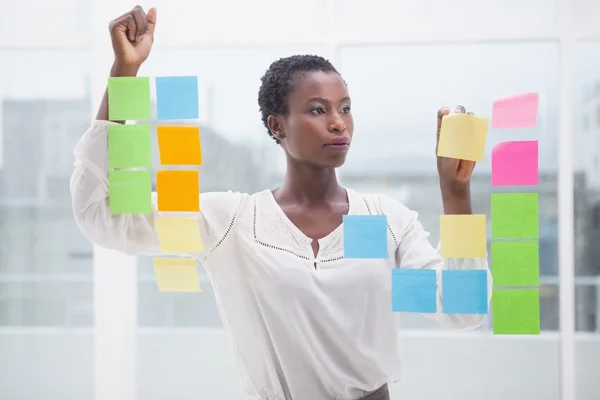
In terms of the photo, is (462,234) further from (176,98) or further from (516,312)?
(176,98)

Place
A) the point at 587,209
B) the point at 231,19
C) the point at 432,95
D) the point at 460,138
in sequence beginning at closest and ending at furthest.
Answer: the point at 460,138 < the point at 432,95 < the point at 231,19 < the point at 587,209

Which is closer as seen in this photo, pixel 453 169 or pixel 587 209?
pixel 453 169

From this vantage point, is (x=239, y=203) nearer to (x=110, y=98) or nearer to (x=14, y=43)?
(x=110, y=98)

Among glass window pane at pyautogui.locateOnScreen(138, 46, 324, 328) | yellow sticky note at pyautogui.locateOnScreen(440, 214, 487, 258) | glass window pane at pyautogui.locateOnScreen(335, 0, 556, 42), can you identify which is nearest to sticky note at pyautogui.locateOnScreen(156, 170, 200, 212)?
yellow sticky note at pyautogui.locateOnScreen(440, 214, 487, 258)

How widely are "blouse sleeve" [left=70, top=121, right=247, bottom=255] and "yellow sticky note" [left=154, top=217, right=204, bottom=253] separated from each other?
1.8 inches

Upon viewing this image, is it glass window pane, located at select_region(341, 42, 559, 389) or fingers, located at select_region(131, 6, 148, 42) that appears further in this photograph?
glass window pane, located at select_region(341, 42, 559, 389)

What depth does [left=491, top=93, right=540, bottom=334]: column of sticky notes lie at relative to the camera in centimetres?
142

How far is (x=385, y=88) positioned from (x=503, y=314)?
1.78 metres

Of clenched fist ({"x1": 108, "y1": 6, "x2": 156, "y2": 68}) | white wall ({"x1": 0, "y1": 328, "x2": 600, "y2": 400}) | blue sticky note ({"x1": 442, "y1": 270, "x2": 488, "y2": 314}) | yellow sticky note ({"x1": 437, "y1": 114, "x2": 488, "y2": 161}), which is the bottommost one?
white wall ({"x1": 0, "y1": 328, "x2": 600, "y2": 400})

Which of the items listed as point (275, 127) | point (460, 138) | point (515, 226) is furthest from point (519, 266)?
point (275, 127)

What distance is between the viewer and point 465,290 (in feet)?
4.60

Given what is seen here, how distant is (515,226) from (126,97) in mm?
838

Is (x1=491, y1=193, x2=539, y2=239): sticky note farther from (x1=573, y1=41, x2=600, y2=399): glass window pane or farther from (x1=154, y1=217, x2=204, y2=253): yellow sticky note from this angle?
(x1=573, y1=41, x2=600, y2=399): glass window pane

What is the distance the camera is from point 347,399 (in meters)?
1.50
